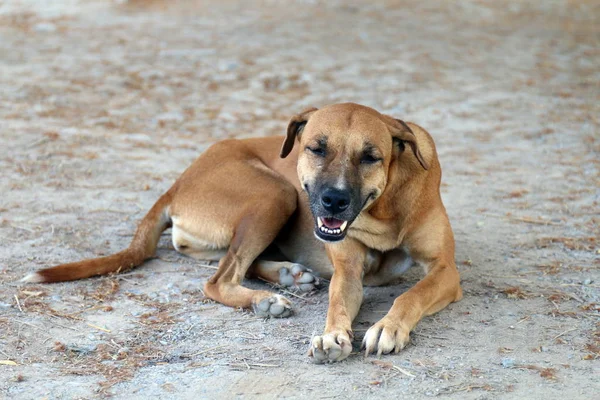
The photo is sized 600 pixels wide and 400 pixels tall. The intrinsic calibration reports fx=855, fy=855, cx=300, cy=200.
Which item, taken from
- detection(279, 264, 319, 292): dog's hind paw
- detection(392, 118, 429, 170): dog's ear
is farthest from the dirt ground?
detection(392, 118, 429, 170): dog's ear

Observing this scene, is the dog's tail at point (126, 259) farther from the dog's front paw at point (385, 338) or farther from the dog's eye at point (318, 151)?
the dog's front paw at point (385, 338)

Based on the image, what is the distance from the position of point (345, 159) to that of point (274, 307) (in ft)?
2.79

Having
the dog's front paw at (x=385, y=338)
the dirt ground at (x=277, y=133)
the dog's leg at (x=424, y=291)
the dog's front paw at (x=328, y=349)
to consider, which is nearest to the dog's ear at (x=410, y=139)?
the dog's leg at (x=424, y=291)

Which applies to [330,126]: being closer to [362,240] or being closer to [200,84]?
[362,240]

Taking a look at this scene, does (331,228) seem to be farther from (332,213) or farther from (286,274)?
(286,274)

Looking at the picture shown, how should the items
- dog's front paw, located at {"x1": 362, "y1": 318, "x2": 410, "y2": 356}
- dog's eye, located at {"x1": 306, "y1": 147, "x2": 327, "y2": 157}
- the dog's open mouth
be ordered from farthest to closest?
dog's eye, located at {"x1": 306, "y1": 147, "x2": 327, "y2": 157}
the dog's open mouth
dog's front paw, located at {"x1": 362, "y1": 318, "x2": 410, "y2": 356}

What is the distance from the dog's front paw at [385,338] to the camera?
3865 millimetres

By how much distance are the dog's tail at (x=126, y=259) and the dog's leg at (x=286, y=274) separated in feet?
2.15

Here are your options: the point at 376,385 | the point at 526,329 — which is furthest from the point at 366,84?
the point at 376,385

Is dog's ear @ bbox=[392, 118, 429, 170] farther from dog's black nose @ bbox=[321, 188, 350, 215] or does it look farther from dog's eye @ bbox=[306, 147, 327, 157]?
dog's black nose @ bbox=[321, 188, 350, 215]

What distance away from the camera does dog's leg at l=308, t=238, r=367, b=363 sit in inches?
149

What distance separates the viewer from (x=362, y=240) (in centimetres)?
468

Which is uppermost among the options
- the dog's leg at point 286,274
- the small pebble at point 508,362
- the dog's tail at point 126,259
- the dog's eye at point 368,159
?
the dog's eye at point 368,159

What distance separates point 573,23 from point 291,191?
10232 mm
